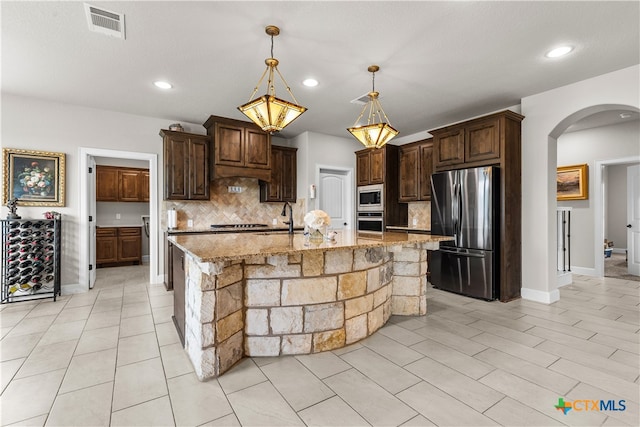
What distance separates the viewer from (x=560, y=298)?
4.02 m

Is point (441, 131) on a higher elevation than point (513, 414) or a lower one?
higher

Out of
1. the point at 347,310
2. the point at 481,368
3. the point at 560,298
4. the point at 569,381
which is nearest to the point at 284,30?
the point at 347,310

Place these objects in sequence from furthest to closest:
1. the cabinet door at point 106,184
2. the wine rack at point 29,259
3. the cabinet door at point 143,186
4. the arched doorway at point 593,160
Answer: the cabinet door at point 143,186, the cabinet door at point 106,184, the arched doorway at point 593,160, the wine rack at point 29,259

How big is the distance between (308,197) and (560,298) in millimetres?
4021

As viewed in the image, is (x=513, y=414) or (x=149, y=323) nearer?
(x=513, y=414)

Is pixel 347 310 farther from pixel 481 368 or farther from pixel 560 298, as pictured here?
pixel 560 298

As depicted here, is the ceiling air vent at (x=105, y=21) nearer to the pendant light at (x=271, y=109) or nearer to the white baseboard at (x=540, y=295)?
the pendant light at (x=271, y=109)

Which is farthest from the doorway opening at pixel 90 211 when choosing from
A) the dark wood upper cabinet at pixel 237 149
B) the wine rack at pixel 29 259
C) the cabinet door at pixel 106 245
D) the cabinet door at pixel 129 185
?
the cabinet door at pixel 129 185

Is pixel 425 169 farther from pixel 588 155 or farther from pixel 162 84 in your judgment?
pixel 162 84

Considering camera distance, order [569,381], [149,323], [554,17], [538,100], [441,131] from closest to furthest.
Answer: [569,381]
[554,17]
[149,323]
[538,100]
[441,131]

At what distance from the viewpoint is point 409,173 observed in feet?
18.2

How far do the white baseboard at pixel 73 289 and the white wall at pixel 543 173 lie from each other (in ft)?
20.0

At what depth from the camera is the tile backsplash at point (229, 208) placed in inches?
197

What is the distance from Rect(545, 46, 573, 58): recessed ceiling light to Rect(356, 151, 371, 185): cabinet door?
3.32m
